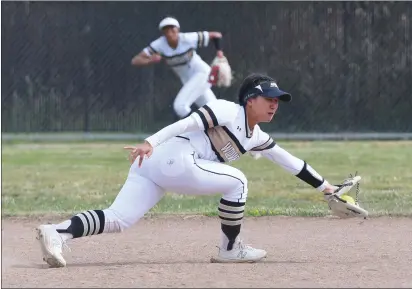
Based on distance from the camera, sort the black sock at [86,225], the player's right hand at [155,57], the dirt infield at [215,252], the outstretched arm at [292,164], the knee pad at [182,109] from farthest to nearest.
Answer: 1. the player's right hand at [155,57]
2. the knee pad at [182,109]
3. the outstretched arm at [292,164]
4. the black sock at [86,225]
5. the dirt infield at [215,252]

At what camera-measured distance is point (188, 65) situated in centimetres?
1644

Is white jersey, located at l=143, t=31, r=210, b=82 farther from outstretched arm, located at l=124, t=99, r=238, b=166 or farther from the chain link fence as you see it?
outstretched arm, located at l=124, t=99, r=238, b=166

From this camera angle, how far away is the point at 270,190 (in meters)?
11.5

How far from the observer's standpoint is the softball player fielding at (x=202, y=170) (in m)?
6.75

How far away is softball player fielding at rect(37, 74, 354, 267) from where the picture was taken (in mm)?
6754

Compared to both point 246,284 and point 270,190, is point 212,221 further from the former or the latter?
point 246,284

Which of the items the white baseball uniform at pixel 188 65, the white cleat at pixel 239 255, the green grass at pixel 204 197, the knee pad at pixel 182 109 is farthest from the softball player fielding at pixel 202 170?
the white baseball uniform at pixel 188 65

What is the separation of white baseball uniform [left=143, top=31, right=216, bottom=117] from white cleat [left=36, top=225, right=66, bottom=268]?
9.31 m

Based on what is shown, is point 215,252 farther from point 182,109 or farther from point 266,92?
point 182,109

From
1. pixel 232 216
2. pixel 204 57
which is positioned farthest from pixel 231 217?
pixel 204 57

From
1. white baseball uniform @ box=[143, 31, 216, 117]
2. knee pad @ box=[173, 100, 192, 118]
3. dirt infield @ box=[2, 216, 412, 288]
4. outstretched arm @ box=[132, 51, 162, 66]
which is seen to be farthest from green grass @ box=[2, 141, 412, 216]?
outstretched arm @ box=[132, 51, 162, 66]

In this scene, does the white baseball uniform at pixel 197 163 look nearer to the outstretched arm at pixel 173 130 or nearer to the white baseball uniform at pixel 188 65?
the outstretched arm at pixel 173 130

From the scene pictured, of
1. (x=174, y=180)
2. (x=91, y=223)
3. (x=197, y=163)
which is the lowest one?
(x=91, y=223)

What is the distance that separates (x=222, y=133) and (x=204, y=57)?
12.0 m
